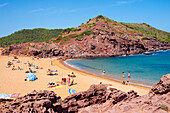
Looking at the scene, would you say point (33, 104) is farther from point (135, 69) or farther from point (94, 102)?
point (135, 69)

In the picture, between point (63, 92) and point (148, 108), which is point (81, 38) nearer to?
point (63, 92)

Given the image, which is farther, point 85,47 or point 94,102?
point 85,47

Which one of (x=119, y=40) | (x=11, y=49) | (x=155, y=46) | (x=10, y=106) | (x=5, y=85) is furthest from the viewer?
(x=155, y=46)

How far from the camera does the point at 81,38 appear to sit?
74.1 meters

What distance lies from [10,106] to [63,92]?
33.2 ft

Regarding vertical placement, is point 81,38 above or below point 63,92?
above

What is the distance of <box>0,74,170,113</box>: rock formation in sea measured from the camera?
6933 mm

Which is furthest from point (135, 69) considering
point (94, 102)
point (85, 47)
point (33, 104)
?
point (85, 47)

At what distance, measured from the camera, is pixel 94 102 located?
948cm

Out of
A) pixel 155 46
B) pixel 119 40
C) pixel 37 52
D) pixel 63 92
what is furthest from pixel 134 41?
pixel 63 92

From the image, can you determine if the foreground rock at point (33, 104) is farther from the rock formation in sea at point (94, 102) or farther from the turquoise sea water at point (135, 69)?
the turquoise sea water at point (135, 69)

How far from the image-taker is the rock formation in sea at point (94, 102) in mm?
6933

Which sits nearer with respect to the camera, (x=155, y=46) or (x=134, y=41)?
(x=134, y=41)

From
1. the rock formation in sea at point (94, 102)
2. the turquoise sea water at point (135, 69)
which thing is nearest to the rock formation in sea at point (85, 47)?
the turquoise sea water at point (135, 69)
